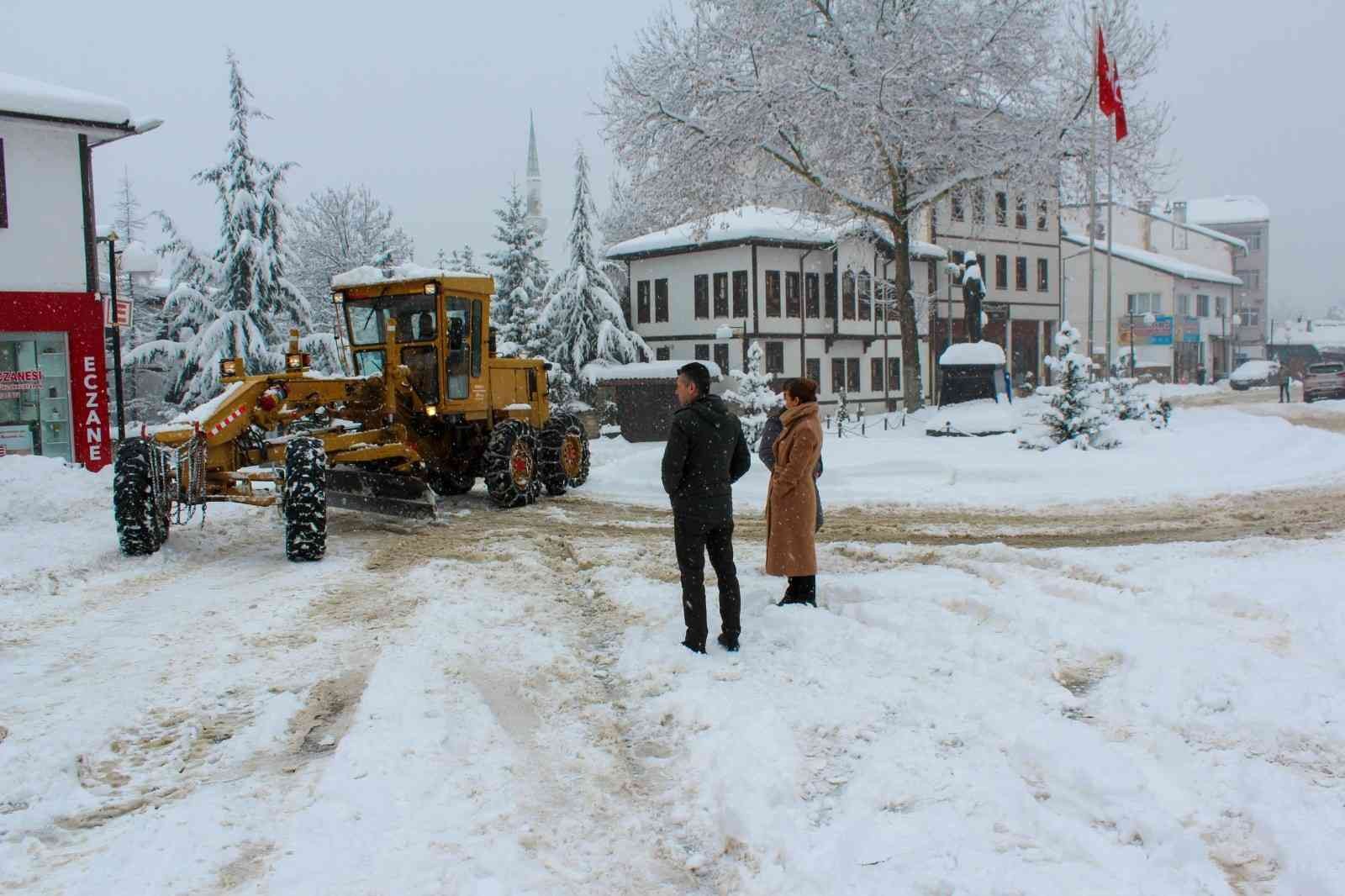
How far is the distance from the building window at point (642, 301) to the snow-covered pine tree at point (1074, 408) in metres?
23.9

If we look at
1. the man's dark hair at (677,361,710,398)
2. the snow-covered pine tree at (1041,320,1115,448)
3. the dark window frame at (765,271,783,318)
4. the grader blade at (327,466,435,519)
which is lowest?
the grader blade at (327,466,435,519)

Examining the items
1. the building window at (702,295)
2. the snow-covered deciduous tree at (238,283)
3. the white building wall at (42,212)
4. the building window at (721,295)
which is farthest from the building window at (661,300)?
the white building wall at (42,212)

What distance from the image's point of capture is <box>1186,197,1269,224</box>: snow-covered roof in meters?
96.9

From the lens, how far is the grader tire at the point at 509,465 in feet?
44.1

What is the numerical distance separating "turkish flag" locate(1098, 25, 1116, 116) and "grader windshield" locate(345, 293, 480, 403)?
58.9ft

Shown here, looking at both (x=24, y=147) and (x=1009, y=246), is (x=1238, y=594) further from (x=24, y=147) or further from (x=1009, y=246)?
(x=1009, y=246)

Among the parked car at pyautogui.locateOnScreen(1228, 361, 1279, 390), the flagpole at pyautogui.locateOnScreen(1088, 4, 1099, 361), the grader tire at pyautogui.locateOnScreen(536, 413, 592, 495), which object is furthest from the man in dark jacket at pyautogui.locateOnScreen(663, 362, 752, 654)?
the parked car at pyautogui.locateOnScreen(1228, 361, 1279, 390)

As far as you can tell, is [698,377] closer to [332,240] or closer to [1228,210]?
[332,240]

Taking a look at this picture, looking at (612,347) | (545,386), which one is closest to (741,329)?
(612,347)

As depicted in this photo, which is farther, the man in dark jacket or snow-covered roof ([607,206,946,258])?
snow-covered roof ([607,206,946,258])

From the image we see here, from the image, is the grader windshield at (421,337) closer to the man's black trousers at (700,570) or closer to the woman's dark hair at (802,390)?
the woman's dark hair at (802,390)

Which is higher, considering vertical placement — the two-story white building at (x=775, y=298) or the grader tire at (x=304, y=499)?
the two-story white building at (x=775, y=298)

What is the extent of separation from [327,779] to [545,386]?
458 inches

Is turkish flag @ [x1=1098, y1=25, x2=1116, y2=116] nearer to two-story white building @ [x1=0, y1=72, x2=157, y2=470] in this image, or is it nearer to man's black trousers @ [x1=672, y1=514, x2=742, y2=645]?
two-story white building @ [x1=0, y1=72, x2=157, y2=470]
